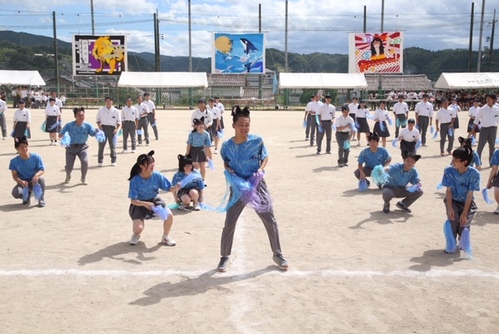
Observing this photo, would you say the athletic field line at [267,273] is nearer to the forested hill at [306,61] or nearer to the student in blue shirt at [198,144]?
the student in blue shirt at [198,144]

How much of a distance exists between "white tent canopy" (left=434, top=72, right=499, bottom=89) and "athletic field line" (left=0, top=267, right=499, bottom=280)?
42.9 meters

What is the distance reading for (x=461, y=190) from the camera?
282 inches

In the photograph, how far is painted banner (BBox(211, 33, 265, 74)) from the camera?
50.7m

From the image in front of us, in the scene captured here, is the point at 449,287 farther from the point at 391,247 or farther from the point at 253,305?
the point at 253,305

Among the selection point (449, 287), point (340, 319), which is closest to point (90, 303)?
point (340, 319)

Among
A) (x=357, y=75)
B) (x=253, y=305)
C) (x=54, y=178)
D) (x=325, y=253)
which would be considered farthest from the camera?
(x=357, y=75)

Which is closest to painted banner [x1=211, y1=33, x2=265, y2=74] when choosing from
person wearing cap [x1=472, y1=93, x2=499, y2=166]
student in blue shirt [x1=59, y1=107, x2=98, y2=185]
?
person wearing cap [x1=472, y1=93, x2=499, y2=166]

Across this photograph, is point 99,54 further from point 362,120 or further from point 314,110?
point 362,120

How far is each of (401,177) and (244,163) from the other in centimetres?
421

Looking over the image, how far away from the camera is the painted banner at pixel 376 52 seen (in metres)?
51.6

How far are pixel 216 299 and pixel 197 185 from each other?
412cm

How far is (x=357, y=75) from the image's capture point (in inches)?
1831

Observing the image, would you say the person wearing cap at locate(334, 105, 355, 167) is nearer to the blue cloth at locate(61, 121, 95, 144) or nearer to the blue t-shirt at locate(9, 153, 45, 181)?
the blue cloth at locate(61, 121, 95, 144)

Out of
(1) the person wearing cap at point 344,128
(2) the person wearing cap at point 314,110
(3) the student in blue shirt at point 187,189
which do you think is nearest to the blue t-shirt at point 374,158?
(1) the person wearing cap at point 344,128
